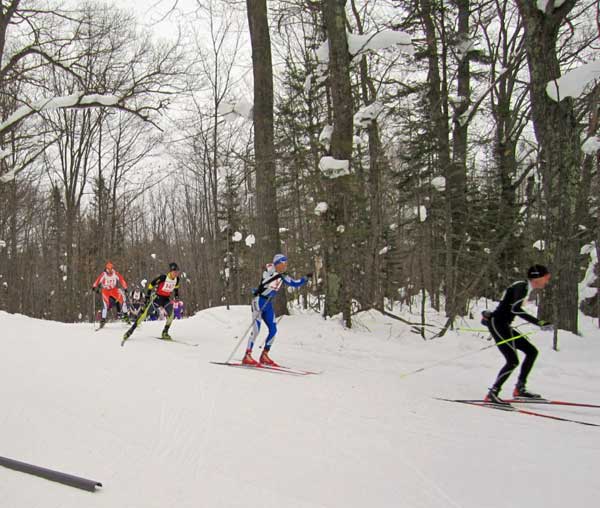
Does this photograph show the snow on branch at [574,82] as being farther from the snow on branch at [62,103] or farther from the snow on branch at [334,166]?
the snow on branch at [62,103]

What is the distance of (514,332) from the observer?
20.7 feet

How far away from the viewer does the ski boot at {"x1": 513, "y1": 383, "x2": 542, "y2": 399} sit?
5.95 m

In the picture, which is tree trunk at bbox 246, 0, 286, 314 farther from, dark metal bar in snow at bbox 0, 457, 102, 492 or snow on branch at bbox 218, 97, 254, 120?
dark metal bar in snow at bbox 0, 457, 102, 492

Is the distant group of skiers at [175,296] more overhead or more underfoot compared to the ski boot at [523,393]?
more overhead

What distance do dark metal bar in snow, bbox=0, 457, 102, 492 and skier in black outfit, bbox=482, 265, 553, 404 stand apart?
4.87 metres

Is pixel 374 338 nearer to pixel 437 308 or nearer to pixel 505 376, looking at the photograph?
pixel 505 376

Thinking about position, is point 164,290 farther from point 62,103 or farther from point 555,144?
point 555,144

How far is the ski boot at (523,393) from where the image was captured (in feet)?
19.5

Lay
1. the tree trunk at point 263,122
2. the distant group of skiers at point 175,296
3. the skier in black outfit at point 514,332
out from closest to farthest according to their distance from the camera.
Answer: the skier in black outfit at point 514,332 → the distant group of skiers at point 175,296 → the tree trunk at point 263,122

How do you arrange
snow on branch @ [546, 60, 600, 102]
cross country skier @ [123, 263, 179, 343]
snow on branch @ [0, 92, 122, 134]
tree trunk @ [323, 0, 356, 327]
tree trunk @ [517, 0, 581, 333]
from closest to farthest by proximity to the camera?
Answer: snow on branch @ [546, 60, 600, 102], tree trunk @ [517, 0, 581, 333], tree trunk @ [323, 0, 356, 327], cross country skier @ [123, 263, 179, 343], snow on branch @ [0, 92, 122, 134]

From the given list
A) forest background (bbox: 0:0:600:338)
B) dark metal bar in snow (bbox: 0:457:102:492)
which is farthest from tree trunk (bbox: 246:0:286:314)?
dark metal bar in snow (bbox: 0:457:102:492)

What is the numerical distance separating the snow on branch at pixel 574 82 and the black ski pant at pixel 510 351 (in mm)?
4166

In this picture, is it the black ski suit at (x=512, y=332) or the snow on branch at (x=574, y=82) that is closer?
the black ski suit at (x=512, y=332)

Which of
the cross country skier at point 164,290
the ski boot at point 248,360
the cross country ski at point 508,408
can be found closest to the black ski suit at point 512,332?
the cross country ski at point 508,408
